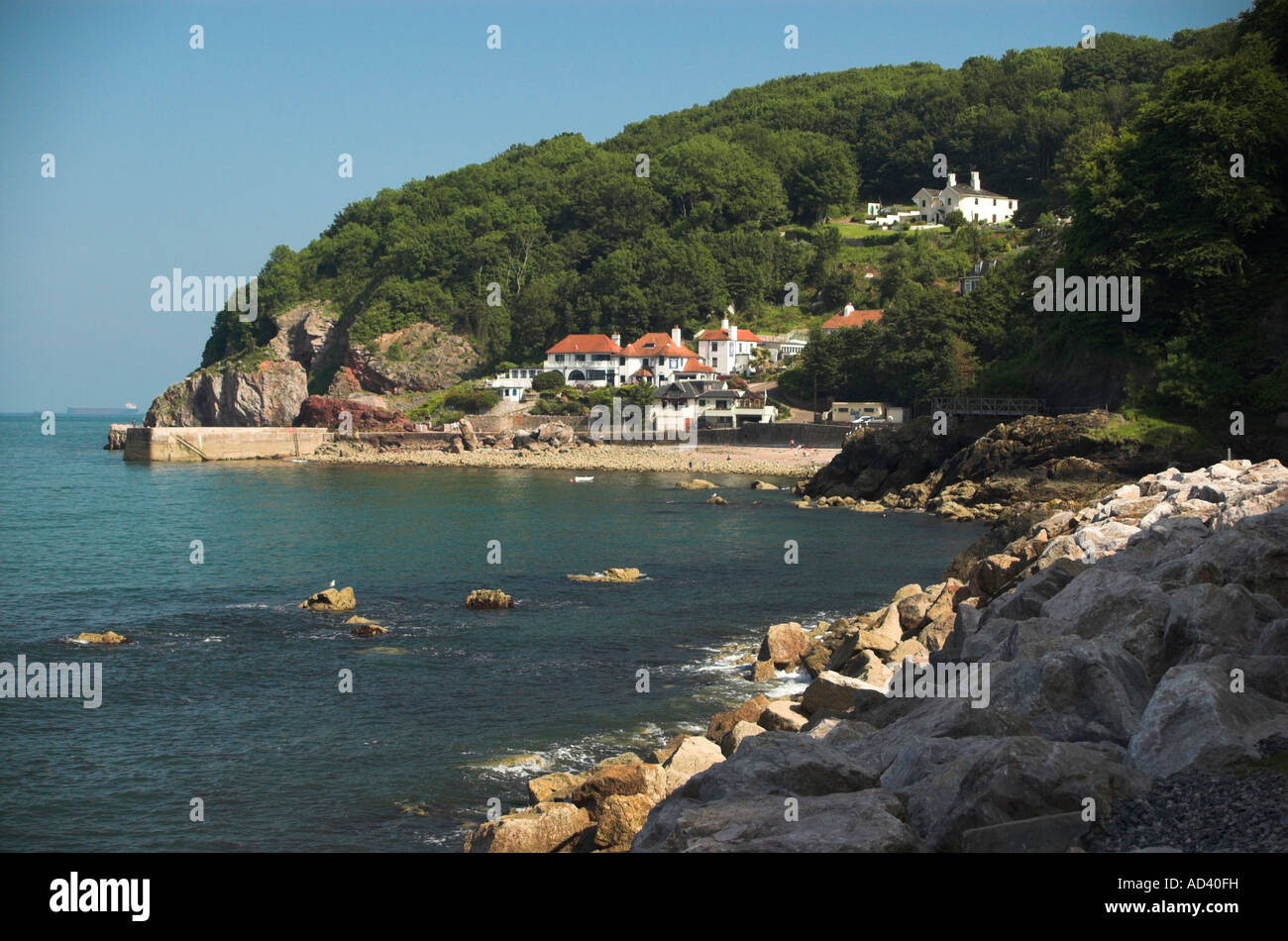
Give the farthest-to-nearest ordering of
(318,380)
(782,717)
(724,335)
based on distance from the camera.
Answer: (318,380) < (724,335) < (782,717)

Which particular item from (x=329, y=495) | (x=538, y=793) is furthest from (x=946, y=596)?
(x=329, y=495)

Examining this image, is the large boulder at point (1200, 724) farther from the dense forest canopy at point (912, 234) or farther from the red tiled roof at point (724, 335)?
the red tiled roof at point (724, 335)

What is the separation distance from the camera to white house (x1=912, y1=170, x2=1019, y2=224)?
142 meters

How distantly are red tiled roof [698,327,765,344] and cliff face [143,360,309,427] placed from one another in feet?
153

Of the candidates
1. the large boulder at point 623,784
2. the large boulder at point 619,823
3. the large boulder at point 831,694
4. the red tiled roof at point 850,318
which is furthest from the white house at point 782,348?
the large boulder at point 619,823

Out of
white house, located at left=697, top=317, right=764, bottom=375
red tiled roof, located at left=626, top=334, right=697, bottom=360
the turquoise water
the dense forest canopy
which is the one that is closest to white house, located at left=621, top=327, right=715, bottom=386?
red tiled roof, located at left=626, top=334, right=697, bottom=360

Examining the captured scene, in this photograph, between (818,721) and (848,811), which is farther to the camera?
(818,721)

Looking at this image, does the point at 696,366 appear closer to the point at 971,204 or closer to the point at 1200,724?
the point at 971,204

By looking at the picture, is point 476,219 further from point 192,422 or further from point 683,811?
point 683,811

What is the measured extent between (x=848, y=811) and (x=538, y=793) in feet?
22.2

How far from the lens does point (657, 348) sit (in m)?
112

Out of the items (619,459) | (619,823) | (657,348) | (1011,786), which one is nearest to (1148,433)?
(619,823)

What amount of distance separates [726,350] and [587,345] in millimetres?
14944

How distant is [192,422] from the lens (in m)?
127
